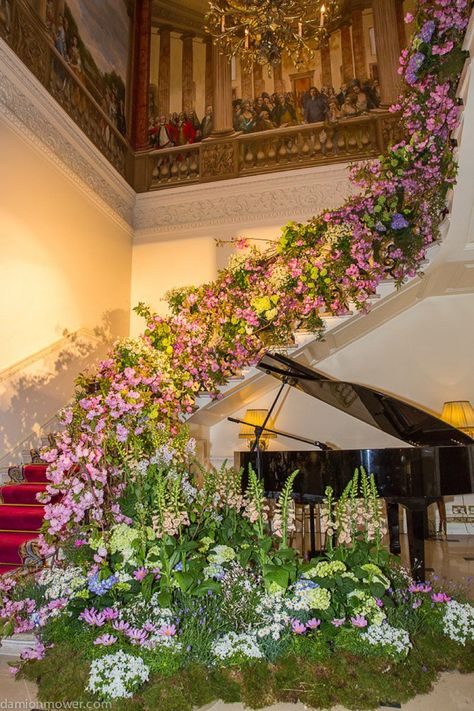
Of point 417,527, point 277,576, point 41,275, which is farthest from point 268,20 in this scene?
point 277,576

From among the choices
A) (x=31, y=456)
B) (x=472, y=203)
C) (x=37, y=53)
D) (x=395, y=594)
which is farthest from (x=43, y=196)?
(x=395, y=594)

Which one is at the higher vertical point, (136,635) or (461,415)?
(461,415)

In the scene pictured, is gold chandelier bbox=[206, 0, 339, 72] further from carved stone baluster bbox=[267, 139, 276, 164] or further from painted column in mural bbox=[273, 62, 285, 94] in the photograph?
painted column in mural bbox=[273, 62, 285, 94]

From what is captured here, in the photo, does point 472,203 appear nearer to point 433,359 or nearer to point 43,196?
point 433,359

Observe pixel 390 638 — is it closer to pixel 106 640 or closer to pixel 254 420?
pixel 106 640

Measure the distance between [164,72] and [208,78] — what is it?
0.94m

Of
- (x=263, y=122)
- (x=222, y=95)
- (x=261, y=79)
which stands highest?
(x=261, y=79)

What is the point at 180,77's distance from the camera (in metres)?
10.1

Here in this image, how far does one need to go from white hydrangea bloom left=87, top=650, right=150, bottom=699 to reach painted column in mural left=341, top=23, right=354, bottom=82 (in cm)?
1020

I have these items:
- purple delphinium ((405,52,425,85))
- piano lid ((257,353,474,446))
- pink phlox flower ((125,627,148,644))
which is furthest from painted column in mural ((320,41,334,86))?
pink phlox flower ((125,627,148,644))

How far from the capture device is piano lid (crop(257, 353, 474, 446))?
4.16 metres

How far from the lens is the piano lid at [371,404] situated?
416cm

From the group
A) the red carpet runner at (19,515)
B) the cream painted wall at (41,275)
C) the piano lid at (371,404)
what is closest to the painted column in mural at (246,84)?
the cream painted wall at (41,275)

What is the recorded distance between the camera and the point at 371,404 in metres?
4.34
